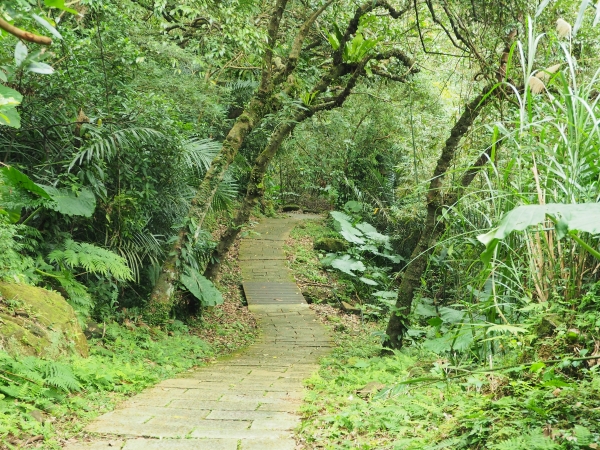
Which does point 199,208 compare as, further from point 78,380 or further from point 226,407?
point 226,407

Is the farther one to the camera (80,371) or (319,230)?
(319,230)

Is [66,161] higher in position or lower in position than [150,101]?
lower

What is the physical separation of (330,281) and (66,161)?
22.6ft

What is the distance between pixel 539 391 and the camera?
6.77 ft

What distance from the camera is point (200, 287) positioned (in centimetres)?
731

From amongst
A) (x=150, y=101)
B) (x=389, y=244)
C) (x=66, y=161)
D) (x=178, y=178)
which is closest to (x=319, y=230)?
(x=389, y=244)

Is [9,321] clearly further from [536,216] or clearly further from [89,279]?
[536,216]

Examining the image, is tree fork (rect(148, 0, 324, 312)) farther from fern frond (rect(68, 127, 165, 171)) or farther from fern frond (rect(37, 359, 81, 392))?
fern frond (rect(37, 359, 81, 392))

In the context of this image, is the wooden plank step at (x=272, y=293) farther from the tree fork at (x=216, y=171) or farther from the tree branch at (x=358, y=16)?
the tree branch at (x=358, y=16)

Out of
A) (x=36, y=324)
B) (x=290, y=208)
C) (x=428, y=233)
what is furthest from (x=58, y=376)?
(x=290, y=208)

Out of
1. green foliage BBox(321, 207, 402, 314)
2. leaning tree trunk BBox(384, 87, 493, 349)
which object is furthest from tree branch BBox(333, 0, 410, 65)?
green foliage BBox(321, 207, 402, 314)

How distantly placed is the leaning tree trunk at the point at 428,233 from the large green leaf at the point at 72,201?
3100 mm

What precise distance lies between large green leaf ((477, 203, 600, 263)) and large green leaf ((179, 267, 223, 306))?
20.0 ft

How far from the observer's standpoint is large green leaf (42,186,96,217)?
5199mm
